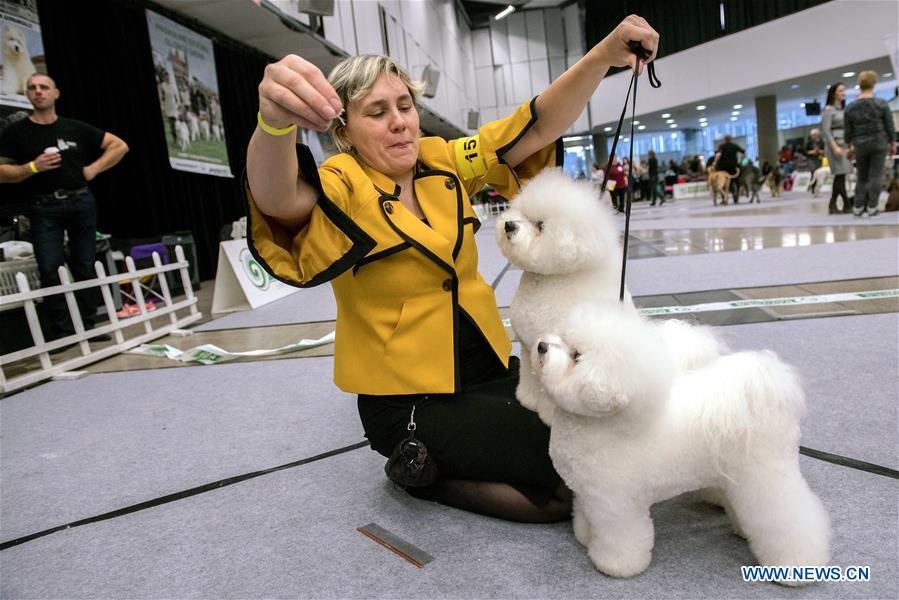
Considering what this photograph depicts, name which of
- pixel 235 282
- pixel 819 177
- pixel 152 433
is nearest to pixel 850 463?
pixel 152 433

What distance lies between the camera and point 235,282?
4668mm

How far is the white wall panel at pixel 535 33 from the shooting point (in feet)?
68.7

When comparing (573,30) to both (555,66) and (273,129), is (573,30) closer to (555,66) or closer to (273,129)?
(555,66)

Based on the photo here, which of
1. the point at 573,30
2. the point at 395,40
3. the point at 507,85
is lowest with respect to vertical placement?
the point at 395,40

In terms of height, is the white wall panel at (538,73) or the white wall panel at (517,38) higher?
the white wall panel at (517,38)

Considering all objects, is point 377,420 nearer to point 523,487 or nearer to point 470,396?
point 470,396

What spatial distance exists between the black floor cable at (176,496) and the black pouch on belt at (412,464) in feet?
1.60

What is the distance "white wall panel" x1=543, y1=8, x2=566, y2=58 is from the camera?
20.9 m

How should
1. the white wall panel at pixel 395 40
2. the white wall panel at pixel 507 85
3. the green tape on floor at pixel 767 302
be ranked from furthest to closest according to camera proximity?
1. the white wall panel at pixel 507 85
2. the white wall panel at pixel 395 40
3. the green tape on floor at pixel 767 302

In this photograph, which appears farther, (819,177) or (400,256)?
(819,177)

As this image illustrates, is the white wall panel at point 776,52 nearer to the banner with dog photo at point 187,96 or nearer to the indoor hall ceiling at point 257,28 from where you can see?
the indoor hall ceiling at point 257,28

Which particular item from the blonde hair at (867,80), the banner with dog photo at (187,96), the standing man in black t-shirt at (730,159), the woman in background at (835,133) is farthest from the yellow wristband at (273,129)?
the standing man in black t-shirt at (730,159)

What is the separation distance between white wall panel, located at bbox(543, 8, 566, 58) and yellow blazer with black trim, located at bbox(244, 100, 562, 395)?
21.8 metres

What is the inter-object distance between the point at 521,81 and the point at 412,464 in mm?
22369
